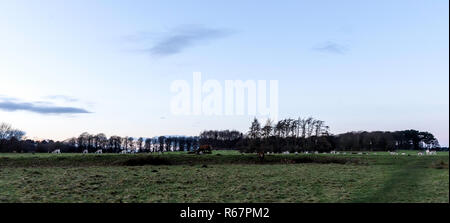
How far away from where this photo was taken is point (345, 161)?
48.8 m

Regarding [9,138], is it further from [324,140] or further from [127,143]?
[324,140]

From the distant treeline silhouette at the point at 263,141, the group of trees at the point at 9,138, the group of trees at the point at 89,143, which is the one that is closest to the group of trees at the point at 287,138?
the distant treeline silhouette at the point at 263,141

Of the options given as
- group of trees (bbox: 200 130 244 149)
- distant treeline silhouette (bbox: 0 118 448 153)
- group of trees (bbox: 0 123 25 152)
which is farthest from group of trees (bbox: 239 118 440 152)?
group of trees (bbox: 0 123 25 152)

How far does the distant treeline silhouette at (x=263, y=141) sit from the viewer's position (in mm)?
13227

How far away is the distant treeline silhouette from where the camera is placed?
13227 millimetres

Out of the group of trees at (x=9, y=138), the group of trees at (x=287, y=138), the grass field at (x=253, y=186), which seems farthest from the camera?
the group of trees at (x=9, y=138)

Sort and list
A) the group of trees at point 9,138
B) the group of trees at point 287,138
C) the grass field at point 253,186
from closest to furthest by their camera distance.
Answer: the grass field at point 253,186, the group of trees at point 287,138, the group of trees at point 9,138

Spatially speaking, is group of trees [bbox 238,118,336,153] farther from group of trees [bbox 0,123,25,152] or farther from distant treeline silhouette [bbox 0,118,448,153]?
group of trees [bbox 0,123,25,152]

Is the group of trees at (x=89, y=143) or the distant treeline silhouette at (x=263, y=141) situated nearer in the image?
the distant treeline silhouette at (x=263, y=141)

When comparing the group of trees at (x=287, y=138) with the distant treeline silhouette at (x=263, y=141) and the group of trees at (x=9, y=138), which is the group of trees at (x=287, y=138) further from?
the group of trees at (x=9, y=138)
